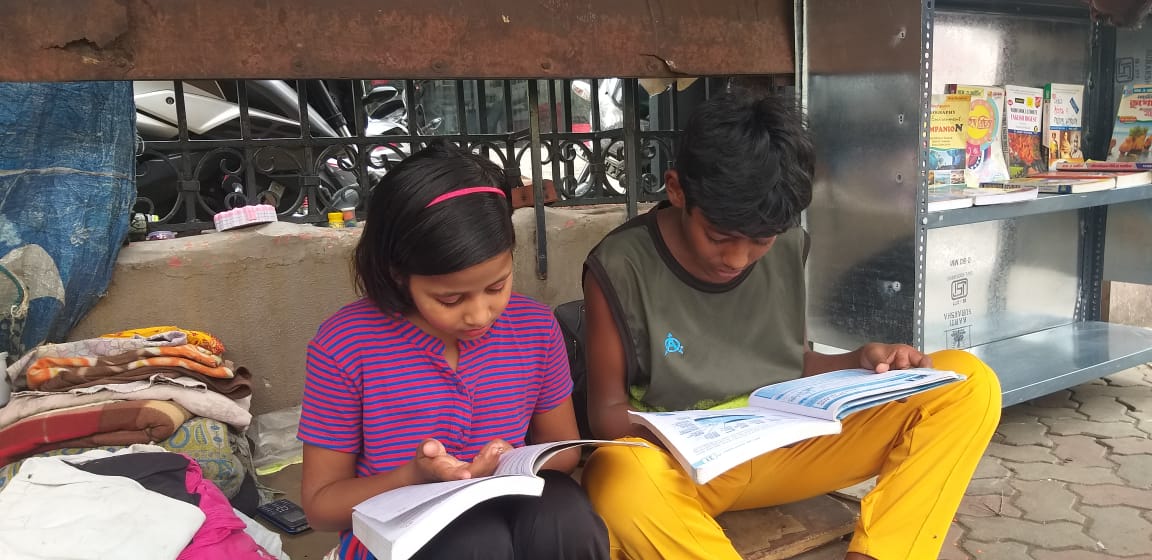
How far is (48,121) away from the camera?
221 cm

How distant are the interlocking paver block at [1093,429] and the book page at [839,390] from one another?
6.05 ft

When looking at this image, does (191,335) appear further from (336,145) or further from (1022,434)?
(1022,434)

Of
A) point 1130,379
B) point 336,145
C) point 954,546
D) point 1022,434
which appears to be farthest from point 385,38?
point 1130,379

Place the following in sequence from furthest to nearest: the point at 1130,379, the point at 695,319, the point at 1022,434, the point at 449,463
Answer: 1. the point at 1130,379
2. the point at 1022,434
3. the point at 695,319
4. the point at 449,463

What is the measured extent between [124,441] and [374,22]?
122 centimetres

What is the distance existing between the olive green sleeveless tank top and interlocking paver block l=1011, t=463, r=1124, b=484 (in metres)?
1.28

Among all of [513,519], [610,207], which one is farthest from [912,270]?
[513,519]

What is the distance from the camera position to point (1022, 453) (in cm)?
290

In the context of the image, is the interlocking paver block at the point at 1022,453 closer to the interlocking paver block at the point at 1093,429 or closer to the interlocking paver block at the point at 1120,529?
the interlocking paver block at the point at 1093,429

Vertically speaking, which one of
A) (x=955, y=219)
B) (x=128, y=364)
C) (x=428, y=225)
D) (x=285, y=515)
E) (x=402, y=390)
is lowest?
(x=285, y=515)

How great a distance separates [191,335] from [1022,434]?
115 inches

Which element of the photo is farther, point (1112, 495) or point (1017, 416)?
point (1017, 416)

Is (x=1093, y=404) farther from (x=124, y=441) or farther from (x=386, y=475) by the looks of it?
(x=124, y=441)

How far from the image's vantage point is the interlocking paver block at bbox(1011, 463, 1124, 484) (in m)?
→ 2.66
